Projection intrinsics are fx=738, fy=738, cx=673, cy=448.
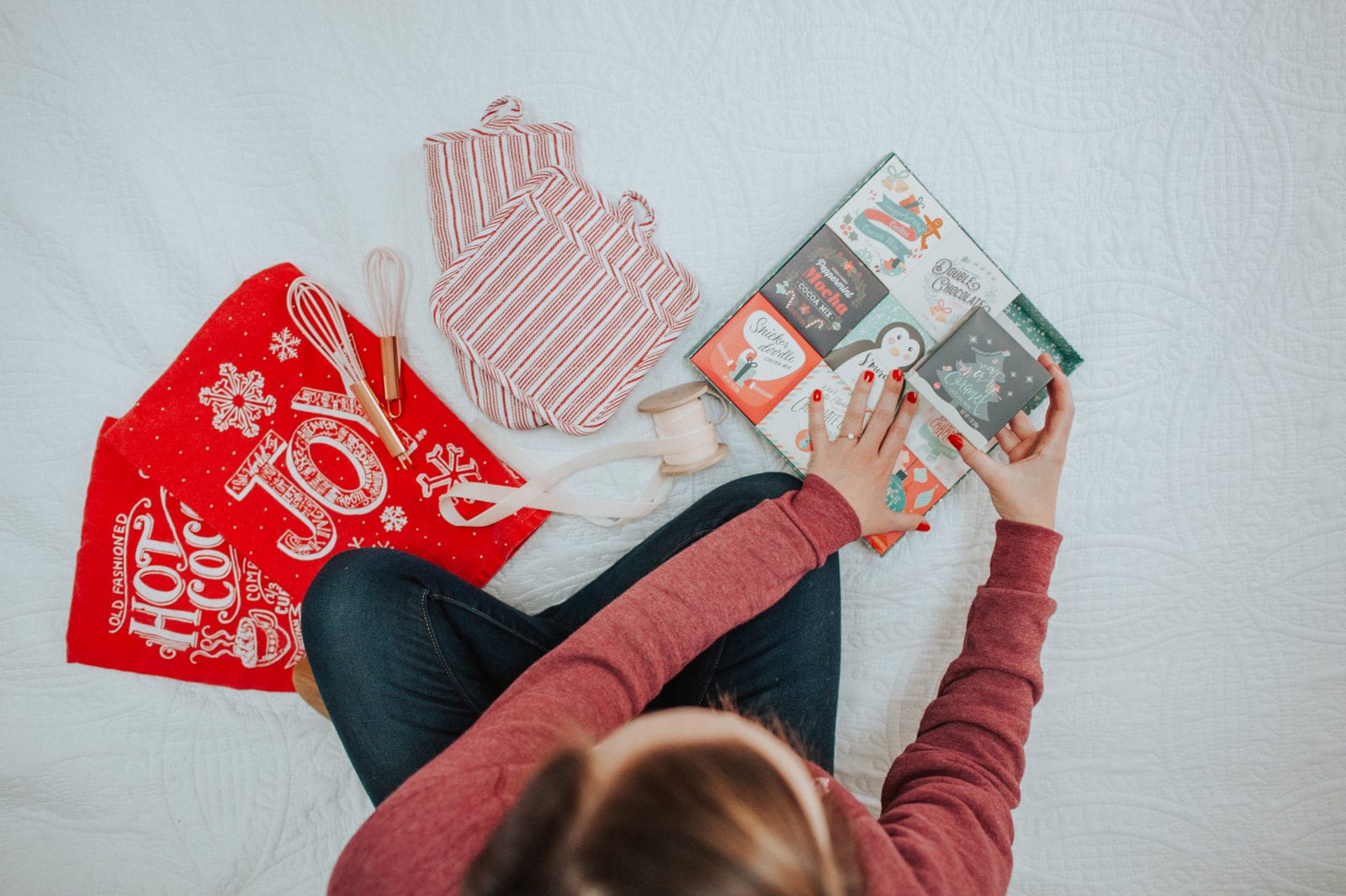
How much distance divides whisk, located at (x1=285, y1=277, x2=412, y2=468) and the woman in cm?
18

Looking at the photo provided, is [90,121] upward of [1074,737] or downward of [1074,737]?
upward

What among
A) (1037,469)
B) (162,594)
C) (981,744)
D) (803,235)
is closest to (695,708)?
(981,744)

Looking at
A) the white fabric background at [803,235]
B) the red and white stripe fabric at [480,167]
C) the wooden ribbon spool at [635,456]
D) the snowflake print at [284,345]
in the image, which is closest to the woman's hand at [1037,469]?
the white fabric background at [803,235]

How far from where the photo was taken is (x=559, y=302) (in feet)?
2.46

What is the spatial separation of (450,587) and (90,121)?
2.08ft

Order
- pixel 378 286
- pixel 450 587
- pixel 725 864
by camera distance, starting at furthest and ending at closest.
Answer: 1. pixel 378 286
2. pixel 450 587
3. pixel 725 864

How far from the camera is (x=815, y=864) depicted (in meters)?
0.39

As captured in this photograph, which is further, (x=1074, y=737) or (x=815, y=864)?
(x=1074, y=737)

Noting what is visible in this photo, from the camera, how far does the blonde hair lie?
377 millimetres

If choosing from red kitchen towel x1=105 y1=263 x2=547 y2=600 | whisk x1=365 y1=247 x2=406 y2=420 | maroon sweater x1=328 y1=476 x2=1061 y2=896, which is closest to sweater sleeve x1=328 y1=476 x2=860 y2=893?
maroon sweater x1=328 y1=476 x2=1061 y2=896

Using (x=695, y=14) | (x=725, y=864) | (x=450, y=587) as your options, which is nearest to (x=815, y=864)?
(x=725, y=864)

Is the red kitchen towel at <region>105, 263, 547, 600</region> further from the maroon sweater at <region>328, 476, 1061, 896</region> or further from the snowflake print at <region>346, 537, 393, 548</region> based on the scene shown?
the maroon sweater at <region>328, 476, 1061, 896</region>

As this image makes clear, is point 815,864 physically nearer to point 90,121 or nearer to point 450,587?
point 450,587

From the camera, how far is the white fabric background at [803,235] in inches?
30.3
